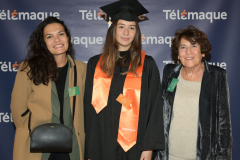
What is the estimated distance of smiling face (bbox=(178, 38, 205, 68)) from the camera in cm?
217

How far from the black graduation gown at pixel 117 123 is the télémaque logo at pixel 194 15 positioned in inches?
50.2

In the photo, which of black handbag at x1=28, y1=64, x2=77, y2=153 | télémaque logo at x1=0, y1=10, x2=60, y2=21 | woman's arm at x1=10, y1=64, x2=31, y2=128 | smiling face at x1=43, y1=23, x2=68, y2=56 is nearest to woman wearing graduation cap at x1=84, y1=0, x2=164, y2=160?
black handbag at x1=28, y1=64, x2=77, y2=153

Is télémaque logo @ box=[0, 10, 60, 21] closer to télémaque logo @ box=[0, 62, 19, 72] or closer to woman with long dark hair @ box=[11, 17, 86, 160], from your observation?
télémaque logo @ box=[0, 62, 19, 72]

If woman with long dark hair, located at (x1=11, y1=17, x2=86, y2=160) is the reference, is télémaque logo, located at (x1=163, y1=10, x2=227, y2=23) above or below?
above

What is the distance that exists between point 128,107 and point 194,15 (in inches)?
70.2

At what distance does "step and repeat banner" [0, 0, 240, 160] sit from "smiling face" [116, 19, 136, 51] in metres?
1.00

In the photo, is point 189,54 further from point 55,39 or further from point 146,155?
point 55,39

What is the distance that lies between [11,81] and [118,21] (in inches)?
75.6

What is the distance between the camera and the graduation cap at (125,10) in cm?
212

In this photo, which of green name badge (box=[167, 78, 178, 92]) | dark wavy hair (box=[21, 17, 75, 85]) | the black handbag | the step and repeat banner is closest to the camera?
the black handbag

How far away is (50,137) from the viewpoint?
1.99m

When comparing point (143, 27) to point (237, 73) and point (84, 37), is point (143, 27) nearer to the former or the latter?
point (84, 37)

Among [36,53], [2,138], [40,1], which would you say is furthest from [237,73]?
[2,138]

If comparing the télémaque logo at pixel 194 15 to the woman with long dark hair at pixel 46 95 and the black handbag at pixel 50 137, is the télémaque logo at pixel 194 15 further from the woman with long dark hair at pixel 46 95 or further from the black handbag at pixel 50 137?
the black handbag at pixel 50 137
